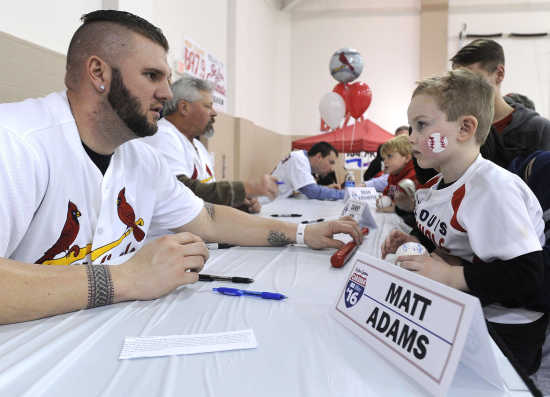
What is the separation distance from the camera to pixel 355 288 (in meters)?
0.67

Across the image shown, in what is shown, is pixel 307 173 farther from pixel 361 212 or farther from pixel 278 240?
pixel 278 240

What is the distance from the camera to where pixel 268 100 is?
21.5ft

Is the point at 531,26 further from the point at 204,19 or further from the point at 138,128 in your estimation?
the point at 138,128

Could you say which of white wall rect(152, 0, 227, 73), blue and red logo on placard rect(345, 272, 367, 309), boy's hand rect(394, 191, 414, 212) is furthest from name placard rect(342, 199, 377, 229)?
white wall rect(152, 0, 227, 73)

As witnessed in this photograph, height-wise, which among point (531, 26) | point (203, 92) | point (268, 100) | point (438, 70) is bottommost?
point (203, 92)

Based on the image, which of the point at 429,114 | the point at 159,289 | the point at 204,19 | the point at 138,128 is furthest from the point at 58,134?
the point at 204,19

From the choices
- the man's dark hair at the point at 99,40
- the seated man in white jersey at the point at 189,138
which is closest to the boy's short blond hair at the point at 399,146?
the seated man in white jersey at the point at 189,138

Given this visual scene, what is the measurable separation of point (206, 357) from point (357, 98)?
212 inches

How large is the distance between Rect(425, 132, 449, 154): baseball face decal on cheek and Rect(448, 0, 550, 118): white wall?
6506 millimetres

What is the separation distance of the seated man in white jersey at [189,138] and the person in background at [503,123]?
1168 mm

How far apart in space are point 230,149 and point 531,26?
5.67 m

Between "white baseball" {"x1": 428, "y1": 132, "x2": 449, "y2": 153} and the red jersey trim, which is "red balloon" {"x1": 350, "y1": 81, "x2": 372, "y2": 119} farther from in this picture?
the red jersey trim

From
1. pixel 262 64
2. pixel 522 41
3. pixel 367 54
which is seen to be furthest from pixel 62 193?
pixel 522 41

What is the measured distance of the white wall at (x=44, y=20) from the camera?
1.65m
